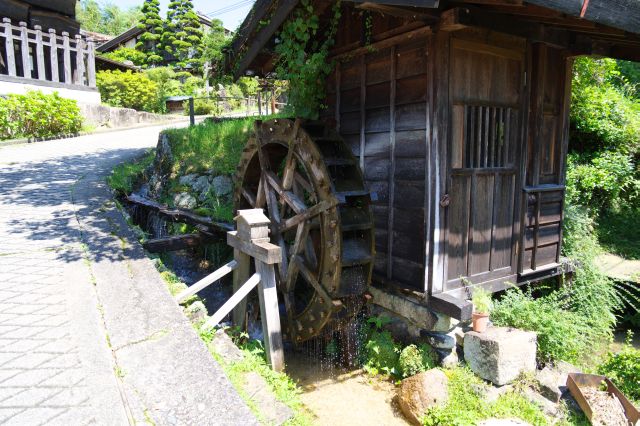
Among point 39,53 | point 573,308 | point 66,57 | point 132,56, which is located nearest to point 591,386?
point 573,308

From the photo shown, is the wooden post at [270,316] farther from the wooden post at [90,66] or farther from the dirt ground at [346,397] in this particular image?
the wooden post at [90,66]

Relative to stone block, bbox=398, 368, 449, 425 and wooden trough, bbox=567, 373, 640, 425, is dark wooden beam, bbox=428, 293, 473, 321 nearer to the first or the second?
stone block, bbox=398, 368, 449, 425

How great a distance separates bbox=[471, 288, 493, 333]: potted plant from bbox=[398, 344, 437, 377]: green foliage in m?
0.59

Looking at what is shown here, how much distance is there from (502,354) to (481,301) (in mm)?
574

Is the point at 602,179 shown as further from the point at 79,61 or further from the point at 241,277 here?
the point at 79,61

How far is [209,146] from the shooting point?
971 centimetres

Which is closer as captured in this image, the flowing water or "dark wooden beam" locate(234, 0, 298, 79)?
the flowing water

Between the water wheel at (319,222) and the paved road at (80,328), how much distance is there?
188cm

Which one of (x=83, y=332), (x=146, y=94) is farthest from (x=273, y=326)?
(x=146, y=94)

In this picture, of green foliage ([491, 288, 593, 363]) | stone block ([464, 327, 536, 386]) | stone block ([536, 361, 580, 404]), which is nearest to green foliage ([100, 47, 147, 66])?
green foliage ([491, 288, 593, 363])

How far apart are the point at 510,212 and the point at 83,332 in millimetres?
4580

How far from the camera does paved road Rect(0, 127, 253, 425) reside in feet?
7.27

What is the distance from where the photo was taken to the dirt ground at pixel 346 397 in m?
4.34

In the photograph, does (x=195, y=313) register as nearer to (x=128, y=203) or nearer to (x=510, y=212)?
(x=510, y=212)
